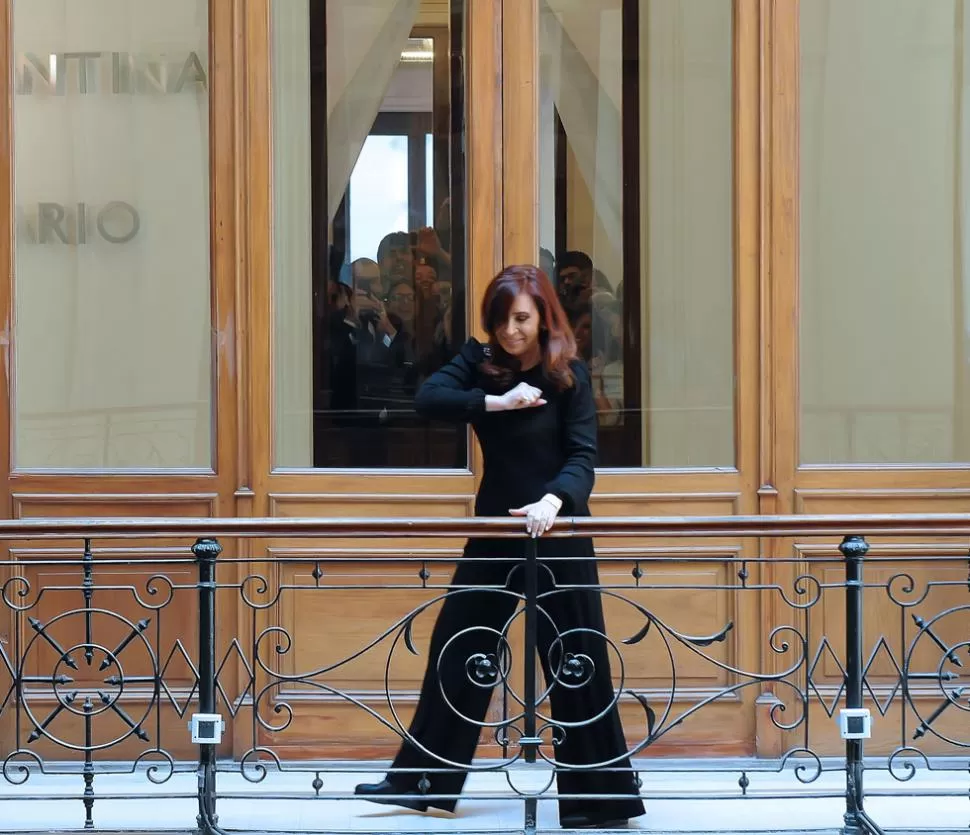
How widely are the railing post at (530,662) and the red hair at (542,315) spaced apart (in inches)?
22.8

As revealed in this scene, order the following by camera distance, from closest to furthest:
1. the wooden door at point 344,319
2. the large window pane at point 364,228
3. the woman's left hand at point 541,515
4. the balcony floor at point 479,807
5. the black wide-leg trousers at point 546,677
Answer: the woman's left hand at point 541,515 → the black wide-leg trousers at point 546,677 → the balcony floor at point 479,807 → the wooden door at point 344,319 → the large window pane at point 364,228

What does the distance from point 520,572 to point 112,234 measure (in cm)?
247

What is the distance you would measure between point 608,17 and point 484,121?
2.42 ft

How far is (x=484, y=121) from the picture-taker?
231 inches

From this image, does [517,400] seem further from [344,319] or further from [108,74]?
[108,74]

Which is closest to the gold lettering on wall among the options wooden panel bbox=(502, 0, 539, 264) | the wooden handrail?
wooden panel bbox=(502, 0, 539, 264)

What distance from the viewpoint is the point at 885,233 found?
602 cm

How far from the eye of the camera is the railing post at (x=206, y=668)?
15.1ft

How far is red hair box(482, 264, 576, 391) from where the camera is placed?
464 centimetres

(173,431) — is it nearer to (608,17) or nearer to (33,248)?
(33,248)

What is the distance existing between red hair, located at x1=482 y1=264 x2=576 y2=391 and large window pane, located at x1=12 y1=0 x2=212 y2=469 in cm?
175

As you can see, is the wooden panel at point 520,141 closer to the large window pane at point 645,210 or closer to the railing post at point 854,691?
the large window pane at point 645,210

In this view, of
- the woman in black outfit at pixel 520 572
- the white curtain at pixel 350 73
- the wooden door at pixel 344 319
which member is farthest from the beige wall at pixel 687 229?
the woman in black outfit at pixel 520 572

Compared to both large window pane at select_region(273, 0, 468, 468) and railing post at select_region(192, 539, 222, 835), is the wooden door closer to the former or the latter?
large window pane at select_region(273, 0, 468, 468)
